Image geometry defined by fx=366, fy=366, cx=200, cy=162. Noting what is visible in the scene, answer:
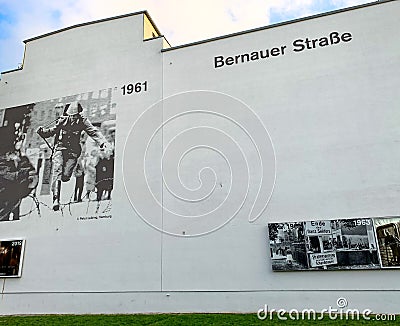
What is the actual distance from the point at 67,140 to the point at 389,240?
32.9 feet

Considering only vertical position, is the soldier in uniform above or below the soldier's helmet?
below

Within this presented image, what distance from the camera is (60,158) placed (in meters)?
12.2

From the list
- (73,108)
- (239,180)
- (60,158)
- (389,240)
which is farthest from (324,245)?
(73,108)

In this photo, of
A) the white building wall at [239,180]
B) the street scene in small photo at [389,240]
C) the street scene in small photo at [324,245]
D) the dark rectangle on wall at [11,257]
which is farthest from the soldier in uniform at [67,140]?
the street scene in small photo at [389,240]

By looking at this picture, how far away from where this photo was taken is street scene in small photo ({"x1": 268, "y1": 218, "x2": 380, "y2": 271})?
28.5 feet

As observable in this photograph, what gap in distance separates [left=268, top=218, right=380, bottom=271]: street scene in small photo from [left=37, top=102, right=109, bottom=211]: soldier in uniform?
6204mm

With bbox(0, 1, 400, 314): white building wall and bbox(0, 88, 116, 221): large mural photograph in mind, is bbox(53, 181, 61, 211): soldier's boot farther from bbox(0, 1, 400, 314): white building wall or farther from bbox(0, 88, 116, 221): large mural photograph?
bbox(0, 1, 400, 314): white building wall

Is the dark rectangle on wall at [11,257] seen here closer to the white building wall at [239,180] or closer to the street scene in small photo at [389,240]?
the white building wall at [239,180]

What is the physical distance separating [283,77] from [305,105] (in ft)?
3.64

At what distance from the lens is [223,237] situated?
987cm

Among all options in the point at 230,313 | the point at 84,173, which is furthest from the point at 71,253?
the point at 230,313

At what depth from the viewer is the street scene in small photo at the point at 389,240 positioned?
8.48 meters

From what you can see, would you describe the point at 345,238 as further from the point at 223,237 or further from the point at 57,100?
the point at 57,100

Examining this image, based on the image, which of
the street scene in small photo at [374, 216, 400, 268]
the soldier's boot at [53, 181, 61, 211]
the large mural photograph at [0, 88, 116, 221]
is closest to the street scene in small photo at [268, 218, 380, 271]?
the street scene in small photo at [374, 216, 400, 268]
